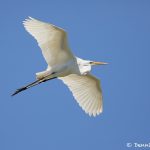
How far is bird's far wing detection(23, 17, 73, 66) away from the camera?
43.4 feet

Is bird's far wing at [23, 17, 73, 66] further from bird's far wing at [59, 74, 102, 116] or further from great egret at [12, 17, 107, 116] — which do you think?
bird's far wing at [59, 74, 102, 116]

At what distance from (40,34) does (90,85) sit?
2.06 metres

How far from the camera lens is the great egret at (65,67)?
13398mm

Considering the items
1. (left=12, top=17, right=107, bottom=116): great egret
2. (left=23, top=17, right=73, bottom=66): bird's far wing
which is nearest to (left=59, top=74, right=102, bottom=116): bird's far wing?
(left=12, top=17, right=107, bottom=116): great egret

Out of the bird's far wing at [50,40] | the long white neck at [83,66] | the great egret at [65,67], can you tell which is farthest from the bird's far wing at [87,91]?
the bird's far wing at [50,40]

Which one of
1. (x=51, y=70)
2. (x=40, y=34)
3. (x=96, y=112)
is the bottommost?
(x=96, y=112)

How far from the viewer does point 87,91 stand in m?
14.9

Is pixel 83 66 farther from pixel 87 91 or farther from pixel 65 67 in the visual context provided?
pixel 87 91

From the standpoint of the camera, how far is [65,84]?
591 inches

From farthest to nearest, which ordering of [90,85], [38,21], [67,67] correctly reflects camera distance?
[90,85] → [67,67] → [38,21]

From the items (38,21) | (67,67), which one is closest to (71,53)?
(67,67)

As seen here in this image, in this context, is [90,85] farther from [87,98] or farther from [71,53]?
[71,53]

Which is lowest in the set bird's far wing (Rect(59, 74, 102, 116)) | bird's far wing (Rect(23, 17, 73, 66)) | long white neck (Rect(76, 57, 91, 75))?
bird's far wing (Rect(59, 74, 102, 116))

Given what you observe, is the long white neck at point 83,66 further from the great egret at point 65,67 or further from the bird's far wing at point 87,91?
the bird's far wing at point 87,91
